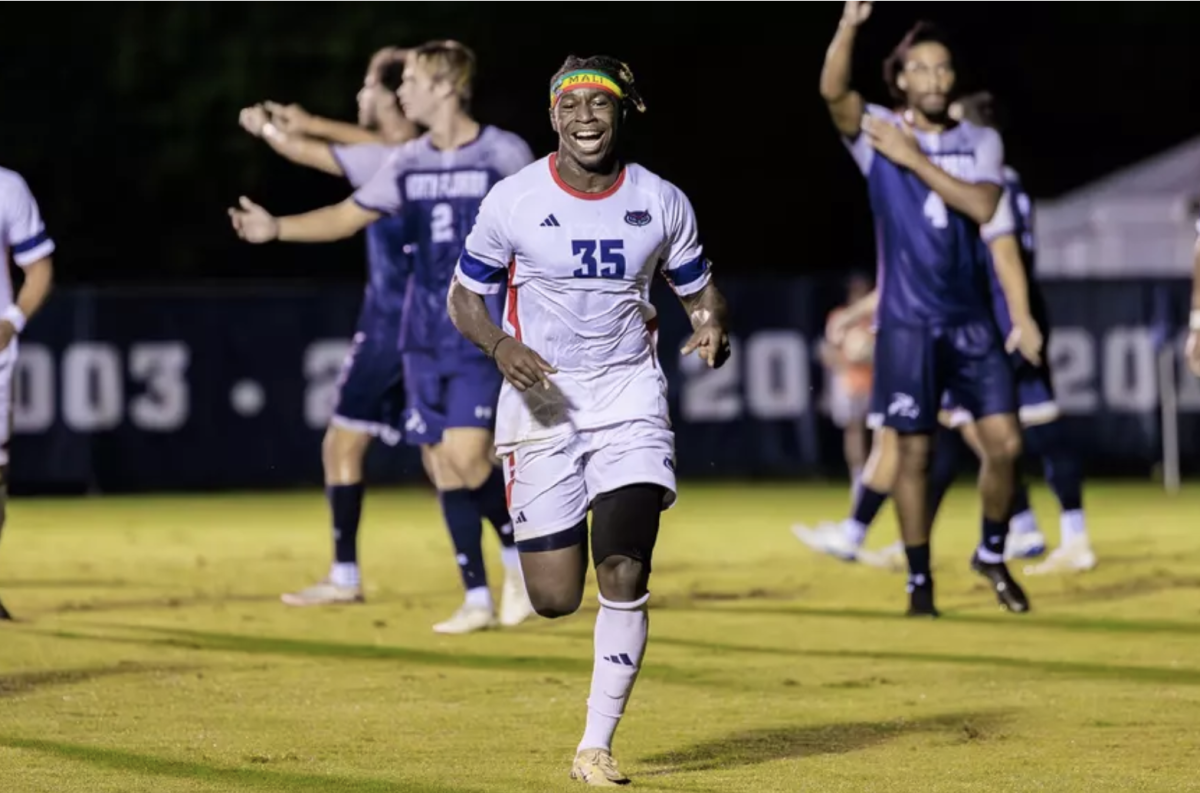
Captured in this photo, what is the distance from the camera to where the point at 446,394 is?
1213 centimetres

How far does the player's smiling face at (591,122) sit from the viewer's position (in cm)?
797

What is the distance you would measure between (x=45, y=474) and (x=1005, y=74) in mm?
31935

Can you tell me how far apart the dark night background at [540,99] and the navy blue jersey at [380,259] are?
881 inches

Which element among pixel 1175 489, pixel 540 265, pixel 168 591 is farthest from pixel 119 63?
pixel 540 265

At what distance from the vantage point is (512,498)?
26.9 ft

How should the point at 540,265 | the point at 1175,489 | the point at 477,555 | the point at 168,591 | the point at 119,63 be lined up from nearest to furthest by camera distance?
the point at 540,265 → the point at 477,555 → the point at 168,591 → the point at 1175,489 → the point at 119,63

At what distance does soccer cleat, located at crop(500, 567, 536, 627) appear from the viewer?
12461 mm

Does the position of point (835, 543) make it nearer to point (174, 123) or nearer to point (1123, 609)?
point (1123, 609)

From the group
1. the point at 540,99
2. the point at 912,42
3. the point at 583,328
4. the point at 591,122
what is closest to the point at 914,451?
the point at 912,42

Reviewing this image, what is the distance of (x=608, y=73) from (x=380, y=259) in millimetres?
5276

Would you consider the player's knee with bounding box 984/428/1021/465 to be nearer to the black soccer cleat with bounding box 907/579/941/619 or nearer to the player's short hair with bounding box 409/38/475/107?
the black soccer cleat with bounding box 907/579/941/619

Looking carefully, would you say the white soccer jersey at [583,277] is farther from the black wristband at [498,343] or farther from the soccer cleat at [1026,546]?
the soccer cleat at [1026,546]

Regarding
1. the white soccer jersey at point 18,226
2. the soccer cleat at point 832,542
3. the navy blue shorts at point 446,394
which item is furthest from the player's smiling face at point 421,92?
the soccer cleat at point 832,542

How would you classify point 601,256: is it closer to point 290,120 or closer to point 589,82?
point 589,82
